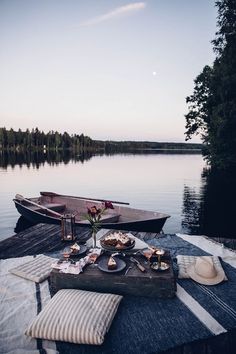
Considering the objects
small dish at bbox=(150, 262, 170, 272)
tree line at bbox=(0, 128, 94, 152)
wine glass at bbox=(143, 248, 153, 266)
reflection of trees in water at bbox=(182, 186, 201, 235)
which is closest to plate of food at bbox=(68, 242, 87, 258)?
wine glass at bbox=(143, 248, 153, 266)

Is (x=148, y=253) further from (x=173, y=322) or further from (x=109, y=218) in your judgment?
(x=109, y=218)

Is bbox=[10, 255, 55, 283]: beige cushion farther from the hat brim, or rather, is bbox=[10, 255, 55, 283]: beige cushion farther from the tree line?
the tree line

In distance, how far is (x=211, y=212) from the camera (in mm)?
21312

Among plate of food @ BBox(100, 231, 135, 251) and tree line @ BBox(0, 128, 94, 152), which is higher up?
tree line @ BBox(0, 128, 94, 152)

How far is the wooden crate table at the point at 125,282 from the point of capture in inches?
200

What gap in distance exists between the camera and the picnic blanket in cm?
397

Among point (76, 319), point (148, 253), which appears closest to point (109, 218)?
point (148, 253)

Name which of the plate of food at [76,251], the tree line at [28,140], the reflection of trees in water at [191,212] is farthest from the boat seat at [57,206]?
the tree line at [28,140]

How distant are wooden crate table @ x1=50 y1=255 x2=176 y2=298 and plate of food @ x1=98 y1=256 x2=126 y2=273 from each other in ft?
0.23

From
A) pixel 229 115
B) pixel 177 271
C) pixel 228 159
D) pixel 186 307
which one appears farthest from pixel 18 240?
pixel 228 159

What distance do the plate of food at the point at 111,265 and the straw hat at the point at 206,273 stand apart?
1.72 m

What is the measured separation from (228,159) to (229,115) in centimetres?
583

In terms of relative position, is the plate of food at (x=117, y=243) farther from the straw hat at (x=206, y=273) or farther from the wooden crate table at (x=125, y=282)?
the straw hat at (x=206, y=273)

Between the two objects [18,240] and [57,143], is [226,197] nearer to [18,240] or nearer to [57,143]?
[18,240]
